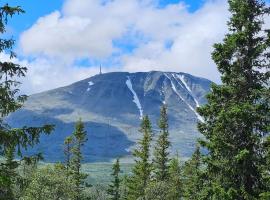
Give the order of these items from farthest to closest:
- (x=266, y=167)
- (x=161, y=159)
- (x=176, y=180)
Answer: (x=176, y=180) < (x=161, y=159) < (x=266, y=167)

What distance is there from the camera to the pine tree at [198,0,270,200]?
2392 centimetres

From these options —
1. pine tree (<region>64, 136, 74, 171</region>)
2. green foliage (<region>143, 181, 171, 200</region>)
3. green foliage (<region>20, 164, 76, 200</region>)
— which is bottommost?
green foliage (<region>143, 181, 171, 200</region>)

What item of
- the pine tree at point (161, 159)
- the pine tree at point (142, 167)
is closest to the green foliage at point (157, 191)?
the pine tree at point (142, 167)

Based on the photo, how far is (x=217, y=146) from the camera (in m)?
24.3

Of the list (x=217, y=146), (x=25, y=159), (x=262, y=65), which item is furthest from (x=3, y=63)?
(x=262, y=65)

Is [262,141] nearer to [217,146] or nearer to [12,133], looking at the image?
[217,146]

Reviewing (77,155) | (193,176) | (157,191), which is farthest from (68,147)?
(193,176)

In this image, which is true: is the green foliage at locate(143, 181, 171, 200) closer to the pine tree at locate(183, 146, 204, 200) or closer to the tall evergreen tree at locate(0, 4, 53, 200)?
the pine tree at locate(183, 146, 204, 200)

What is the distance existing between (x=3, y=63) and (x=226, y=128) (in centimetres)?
1197

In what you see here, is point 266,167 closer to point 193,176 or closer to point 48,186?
point 193,176

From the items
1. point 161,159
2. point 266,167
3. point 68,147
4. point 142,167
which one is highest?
point 266,167

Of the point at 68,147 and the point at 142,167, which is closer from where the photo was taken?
the point at 142,167

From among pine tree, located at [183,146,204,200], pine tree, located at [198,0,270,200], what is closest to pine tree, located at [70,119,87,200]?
pine tree, located at [183,146,204,200]

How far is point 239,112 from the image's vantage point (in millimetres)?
23422
